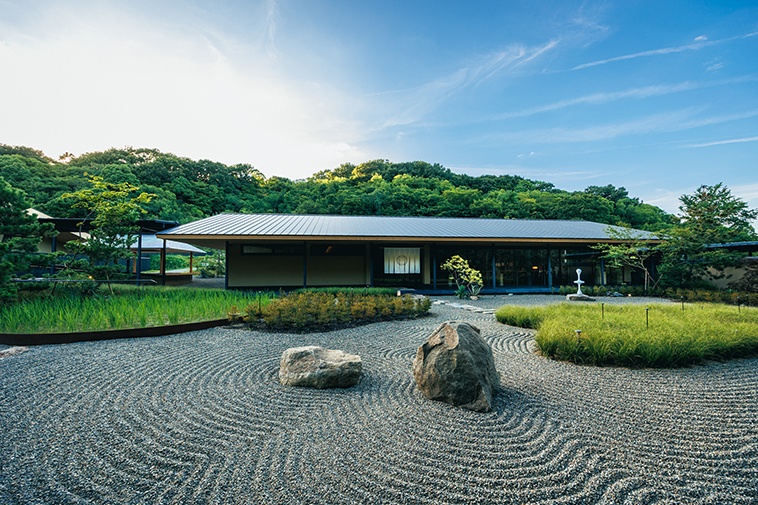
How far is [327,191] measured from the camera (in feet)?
101

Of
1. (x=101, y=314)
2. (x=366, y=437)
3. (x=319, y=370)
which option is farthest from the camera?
(x=101, y=314)

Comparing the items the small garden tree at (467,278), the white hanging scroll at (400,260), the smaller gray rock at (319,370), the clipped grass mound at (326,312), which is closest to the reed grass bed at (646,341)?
the smaller gray rock at (319,370)

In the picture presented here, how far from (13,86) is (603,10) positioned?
59.9 ft

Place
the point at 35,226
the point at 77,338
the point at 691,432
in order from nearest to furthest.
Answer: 1. the point at 691,432
2. the point at 77,338
3. the point at 35,226

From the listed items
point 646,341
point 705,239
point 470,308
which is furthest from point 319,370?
point 705,239

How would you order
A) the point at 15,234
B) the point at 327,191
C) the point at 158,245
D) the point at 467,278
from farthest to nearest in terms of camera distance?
the point at 327,191 → the point at 158,245 → the point at 467,278 → the point at 15,234

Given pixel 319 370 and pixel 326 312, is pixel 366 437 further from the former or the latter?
pixel 326 312

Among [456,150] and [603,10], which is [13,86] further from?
[456,150]

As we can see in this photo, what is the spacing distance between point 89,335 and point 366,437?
5547 mm

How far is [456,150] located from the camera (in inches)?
906

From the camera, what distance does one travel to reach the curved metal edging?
4.75m

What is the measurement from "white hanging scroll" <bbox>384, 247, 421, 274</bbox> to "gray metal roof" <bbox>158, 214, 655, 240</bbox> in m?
1.08

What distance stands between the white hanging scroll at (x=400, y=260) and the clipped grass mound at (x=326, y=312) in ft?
18.7

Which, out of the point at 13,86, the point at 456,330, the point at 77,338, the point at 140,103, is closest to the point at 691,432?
the point at 456,330
